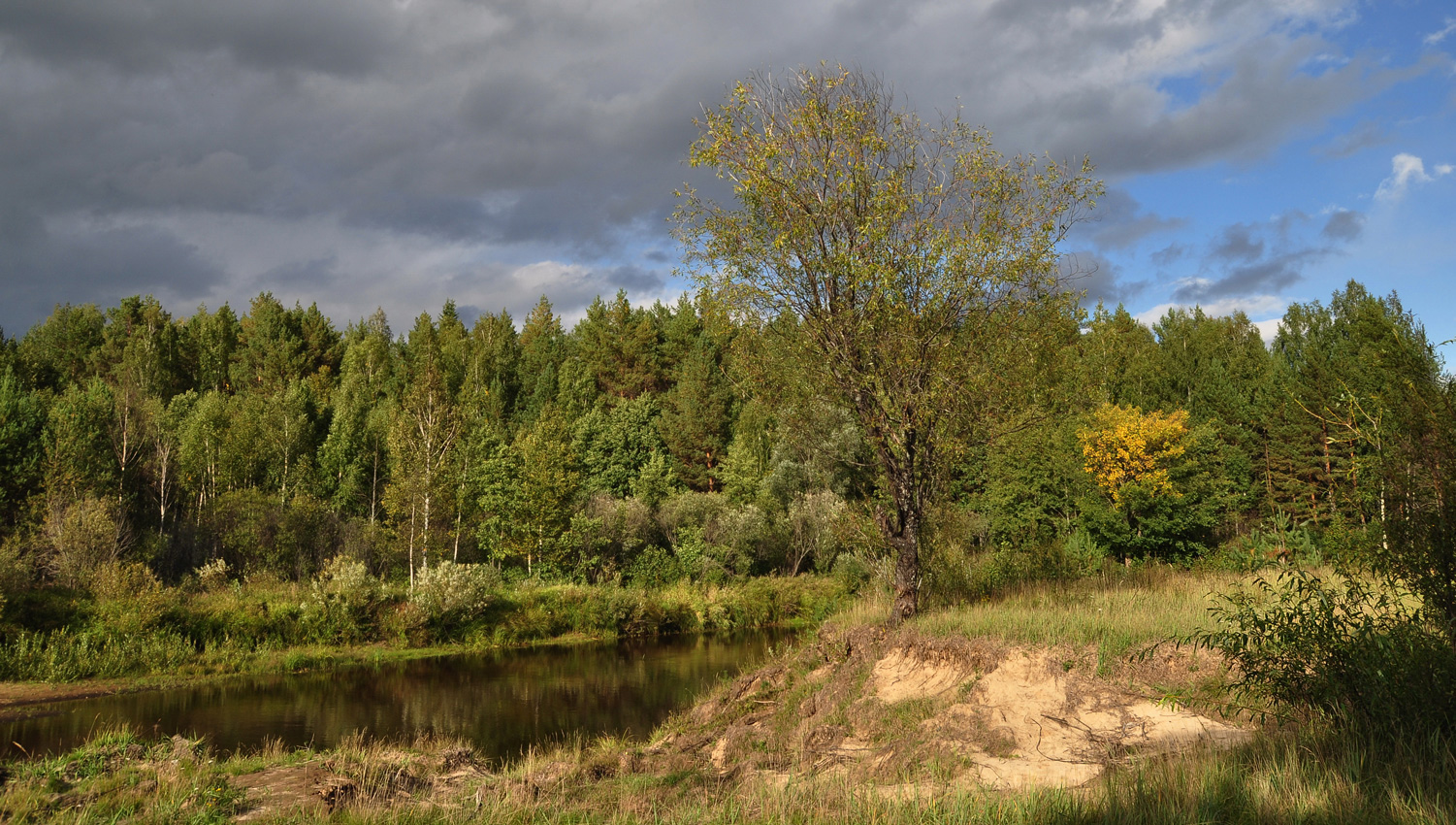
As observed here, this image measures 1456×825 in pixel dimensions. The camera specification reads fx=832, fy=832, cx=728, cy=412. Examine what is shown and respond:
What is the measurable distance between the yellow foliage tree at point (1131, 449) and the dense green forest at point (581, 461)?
13 cm

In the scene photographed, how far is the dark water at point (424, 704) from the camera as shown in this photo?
65.9ft

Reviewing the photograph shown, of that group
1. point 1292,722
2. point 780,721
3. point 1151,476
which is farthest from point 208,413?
point 1292,722

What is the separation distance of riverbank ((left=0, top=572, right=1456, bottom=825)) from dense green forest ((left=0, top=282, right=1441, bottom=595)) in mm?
4651

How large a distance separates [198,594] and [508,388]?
38994mm

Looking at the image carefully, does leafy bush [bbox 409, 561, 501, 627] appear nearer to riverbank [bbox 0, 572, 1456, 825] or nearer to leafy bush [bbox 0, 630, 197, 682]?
leafy bush [bbox 0, 630, 197, 682]

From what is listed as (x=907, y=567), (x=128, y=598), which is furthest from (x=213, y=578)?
(x=907, y=567)

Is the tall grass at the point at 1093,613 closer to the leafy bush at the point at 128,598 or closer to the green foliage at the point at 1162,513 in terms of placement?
the green foliage at the point at 1162,513

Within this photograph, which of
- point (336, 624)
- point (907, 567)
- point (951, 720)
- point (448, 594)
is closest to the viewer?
point (951, 720)

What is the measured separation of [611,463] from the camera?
57156 millimetres

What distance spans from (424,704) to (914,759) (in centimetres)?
1804

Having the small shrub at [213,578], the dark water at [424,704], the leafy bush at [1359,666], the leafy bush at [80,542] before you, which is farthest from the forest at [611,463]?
Result: the leafy bush at [1359,666]

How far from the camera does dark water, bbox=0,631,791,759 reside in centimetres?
2008

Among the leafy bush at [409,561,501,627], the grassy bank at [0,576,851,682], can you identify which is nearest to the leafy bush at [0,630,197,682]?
the grassy bank at [0,576,851,682]

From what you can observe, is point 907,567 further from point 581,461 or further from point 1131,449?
point 581,461
